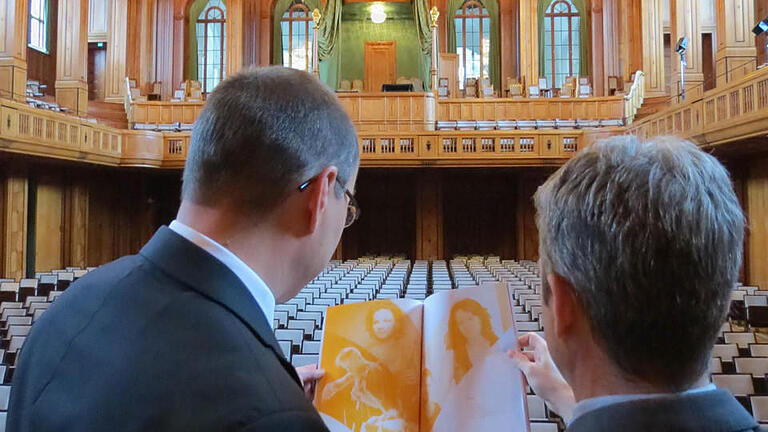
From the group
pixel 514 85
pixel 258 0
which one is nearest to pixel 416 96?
pixel 514 85

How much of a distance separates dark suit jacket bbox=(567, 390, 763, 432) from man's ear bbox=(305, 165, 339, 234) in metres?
0.55

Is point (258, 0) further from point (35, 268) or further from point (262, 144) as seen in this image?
point (262, 144)

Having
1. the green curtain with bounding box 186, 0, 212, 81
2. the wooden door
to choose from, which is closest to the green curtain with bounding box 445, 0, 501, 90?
the wooden door

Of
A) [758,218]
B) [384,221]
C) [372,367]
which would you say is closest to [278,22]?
[384,221]

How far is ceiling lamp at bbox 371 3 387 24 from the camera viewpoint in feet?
66.7

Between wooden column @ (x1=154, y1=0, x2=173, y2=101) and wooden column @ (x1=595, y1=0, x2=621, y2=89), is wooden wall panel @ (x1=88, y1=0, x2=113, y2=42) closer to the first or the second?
wooden column @ (x1=154, y1=0, x2=173, y2=101)

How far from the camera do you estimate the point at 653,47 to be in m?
17.5

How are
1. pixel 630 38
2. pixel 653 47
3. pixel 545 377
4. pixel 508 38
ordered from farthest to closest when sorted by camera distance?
pixel 508 38, pixel 630 38, pixel 653 47, pixel 545 377

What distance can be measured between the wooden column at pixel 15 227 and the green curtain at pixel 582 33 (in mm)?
17417

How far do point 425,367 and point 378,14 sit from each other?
2045cm

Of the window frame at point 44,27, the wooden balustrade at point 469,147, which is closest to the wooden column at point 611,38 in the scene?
the wooden balustrade at point 469,147

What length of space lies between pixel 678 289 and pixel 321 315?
6.25m

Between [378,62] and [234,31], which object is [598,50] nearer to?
[378,62]

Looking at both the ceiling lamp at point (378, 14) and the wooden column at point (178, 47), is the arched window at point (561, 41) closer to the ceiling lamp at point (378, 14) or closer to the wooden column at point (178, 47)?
the ceiling lamp at point (378, 14)
